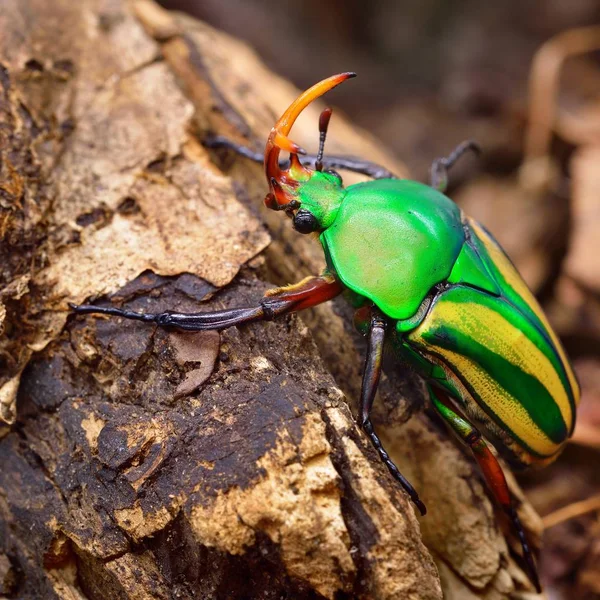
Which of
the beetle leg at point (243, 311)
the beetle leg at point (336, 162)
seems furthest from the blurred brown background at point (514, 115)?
the beetle leg at point (243, 311)

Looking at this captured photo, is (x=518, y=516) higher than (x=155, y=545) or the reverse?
the reverse

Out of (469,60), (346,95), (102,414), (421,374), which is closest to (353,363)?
(421,374)

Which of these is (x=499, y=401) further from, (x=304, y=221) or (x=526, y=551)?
(x=304, y=221)

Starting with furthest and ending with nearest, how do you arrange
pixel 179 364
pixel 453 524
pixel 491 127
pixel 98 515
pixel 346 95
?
pixel 346 95, pixel 491 127, pixel 453 524, pixel 179 364, pixel 98 515

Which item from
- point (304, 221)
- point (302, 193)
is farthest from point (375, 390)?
point (302, 193)

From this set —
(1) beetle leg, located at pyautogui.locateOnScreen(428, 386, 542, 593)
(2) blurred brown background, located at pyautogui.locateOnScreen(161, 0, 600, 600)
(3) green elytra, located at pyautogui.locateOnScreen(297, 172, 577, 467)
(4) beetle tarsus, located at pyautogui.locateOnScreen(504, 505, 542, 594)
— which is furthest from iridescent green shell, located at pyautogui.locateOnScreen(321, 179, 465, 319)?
(2) blurred brown background, located at pyautogui.locateOnScreen(161, 0, 600, 600)

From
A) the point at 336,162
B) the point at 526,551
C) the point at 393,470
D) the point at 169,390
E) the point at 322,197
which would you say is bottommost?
the point at 526,551

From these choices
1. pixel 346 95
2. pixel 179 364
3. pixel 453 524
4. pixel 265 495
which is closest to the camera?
pixel 265 495

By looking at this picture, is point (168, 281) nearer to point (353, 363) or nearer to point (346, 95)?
point (353, 363)
